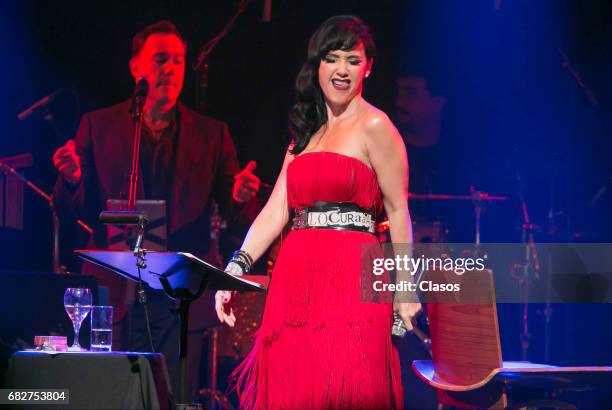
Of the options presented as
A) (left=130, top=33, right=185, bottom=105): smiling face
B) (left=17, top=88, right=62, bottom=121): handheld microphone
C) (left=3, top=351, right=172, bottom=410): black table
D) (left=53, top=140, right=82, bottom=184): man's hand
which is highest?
(left=130, top=33, right=185, bottom=105): smiling face

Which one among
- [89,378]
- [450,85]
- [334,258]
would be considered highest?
[450,85]

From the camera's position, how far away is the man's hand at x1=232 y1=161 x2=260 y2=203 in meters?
6.68

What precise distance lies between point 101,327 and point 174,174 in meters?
2.85

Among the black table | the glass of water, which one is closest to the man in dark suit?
the glass of water

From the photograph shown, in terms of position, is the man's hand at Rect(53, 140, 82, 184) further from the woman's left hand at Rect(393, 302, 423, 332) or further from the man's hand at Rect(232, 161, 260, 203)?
the woman's left hand at Rect(393, 302, 423, 332)

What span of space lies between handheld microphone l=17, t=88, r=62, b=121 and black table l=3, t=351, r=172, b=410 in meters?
3.68

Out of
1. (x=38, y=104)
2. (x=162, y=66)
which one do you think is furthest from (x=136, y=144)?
(x=38, y=104)

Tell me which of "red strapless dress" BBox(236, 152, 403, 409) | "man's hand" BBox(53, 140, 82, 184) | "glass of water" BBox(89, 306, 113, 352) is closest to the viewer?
"red strapless dress" BBox(236, 152, 403, 409)

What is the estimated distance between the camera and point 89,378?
3.23 m

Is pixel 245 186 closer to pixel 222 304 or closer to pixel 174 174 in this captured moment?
pixel 174 174

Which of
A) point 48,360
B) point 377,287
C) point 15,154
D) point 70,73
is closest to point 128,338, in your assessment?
point 15,154

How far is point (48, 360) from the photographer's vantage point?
10.6 feet

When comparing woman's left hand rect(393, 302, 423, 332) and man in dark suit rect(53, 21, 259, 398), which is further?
A: man in dark suit rect(53, 21, 259, 398)

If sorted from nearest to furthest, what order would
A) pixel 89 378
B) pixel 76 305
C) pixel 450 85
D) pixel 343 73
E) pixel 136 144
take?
pixel 89 378
pixel 343 73
pixel 76 305
pixel 136 144
pixel 450 85
